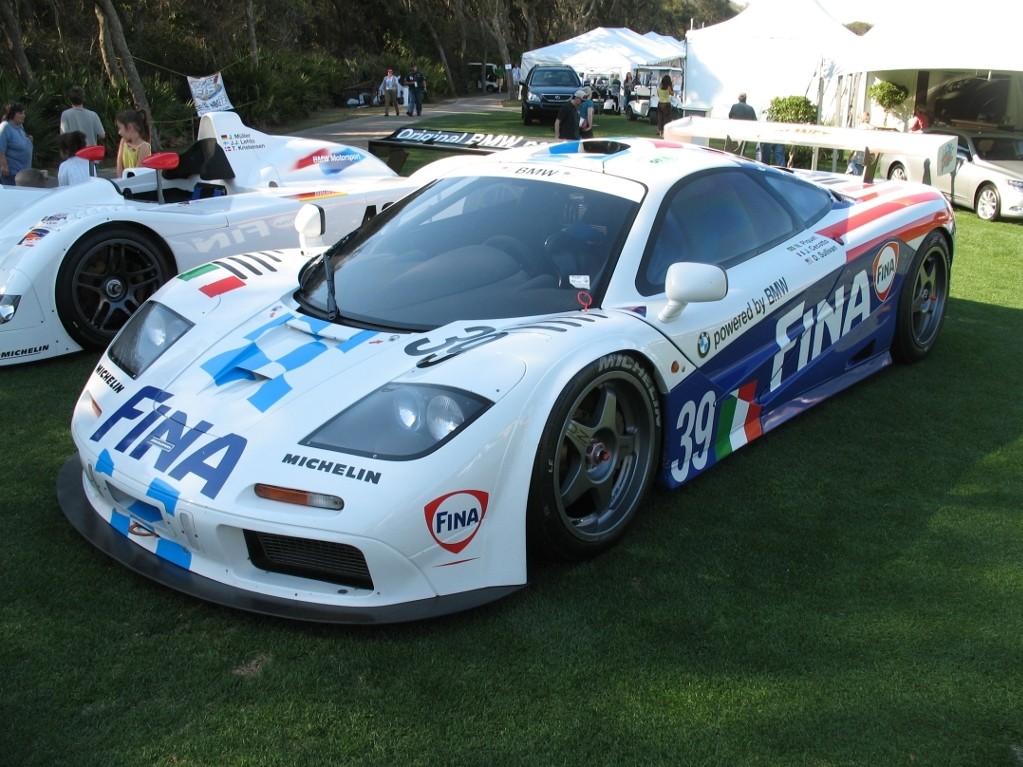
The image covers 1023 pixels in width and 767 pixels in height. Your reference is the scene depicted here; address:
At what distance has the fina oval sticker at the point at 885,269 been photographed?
4707mm

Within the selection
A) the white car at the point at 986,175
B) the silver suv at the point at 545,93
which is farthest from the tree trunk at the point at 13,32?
the white car at the point at 986,175

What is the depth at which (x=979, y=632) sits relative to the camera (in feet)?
9.37

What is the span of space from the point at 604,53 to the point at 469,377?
1479 inches

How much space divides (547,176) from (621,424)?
46.7 inches

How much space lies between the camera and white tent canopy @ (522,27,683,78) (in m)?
36.8

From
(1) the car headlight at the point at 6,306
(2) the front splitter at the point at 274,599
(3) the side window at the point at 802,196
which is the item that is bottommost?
(2) the front splitter at the point at 274,599

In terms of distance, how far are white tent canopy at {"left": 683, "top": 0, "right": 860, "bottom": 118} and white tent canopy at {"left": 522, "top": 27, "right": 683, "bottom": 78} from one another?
1395 cm

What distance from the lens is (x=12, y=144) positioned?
8.64 meters

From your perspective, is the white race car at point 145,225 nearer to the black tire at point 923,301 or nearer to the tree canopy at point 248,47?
the black tire at point 923,301

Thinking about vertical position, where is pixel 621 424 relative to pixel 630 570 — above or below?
above

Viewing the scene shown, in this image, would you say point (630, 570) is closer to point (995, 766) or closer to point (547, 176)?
point (995, 766)

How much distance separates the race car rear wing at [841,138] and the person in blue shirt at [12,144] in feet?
19.2

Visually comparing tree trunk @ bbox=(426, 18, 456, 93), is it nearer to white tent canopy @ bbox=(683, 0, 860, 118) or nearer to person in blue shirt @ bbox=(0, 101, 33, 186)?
white tent canopy @ bbox=(683, 0, 860, 118)

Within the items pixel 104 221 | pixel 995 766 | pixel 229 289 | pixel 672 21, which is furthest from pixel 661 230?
pixel 672 21
